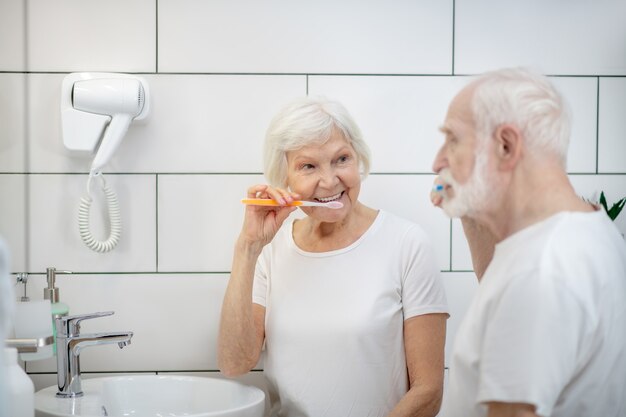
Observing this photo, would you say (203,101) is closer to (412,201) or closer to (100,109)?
(100,109)

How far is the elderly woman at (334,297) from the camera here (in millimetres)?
1683

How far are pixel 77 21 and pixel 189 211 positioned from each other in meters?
0.54

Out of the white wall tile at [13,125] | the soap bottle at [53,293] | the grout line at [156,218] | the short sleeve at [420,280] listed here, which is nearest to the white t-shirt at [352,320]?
the short sleeve at [420,280]

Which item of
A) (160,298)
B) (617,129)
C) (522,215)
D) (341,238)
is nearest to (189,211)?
(160,298)

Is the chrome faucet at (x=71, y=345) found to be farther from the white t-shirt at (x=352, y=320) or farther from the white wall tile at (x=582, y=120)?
the white wall tile at (x=582, y=120)

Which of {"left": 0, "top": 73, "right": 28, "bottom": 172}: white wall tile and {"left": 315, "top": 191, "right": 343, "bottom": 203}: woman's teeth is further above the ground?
{"left": 0, "top": 73, "right": 28, "bottom": 172}: white wall tile

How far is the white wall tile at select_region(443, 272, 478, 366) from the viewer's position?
1.95 metres

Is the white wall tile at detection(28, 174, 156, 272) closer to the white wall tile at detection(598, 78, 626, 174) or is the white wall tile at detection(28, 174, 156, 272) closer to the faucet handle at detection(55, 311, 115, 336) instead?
the faucet handle at detection(55, 311, 115, 336)

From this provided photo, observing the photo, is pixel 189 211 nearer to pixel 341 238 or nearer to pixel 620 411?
pixel 341 238

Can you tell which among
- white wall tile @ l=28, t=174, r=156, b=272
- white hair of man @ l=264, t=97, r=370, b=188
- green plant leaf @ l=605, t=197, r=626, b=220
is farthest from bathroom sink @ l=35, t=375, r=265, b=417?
green plant leaf @ l=605, t=197, r=626, b=220

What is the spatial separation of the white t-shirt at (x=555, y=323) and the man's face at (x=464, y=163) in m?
0.09

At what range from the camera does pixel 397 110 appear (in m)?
1.92

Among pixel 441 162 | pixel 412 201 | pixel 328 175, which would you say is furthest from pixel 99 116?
pixel 441 162

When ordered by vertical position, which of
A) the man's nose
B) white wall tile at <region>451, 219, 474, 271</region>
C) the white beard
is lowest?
white wall tile at <region>451, 219, 474, 271</region>
